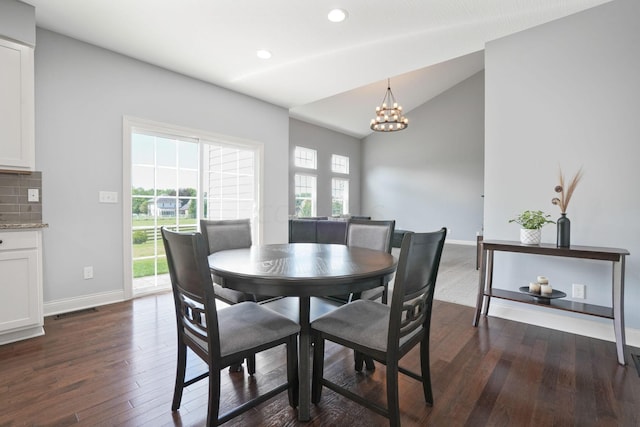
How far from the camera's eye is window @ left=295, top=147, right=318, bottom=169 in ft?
24.7

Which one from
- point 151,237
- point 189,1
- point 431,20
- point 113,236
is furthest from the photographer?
point 151,237

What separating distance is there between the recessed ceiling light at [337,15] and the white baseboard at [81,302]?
347cm

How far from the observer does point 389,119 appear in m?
6.64

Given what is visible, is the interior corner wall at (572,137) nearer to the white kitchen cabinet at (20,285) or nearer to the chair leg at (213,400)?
the chair leg at (213,400)

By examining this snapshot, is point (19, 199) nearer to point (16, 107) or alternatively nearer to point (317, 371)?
point (16, 107)

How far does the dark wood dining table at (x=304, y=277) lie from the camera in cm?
130

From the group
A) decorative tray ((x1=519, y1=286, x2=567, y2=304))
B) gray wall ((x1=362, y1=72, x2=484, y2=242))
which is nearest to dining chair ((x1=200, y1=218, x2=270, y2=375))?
decorative tray ((x1=519, y1=286, x2=567, y2=304))

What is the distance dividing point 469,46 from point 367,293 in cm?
282

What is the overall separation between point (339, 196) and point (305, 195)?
152cm

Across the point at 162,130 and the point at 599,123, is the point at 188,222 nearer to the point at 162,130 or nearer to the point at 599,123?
the point at 162,130

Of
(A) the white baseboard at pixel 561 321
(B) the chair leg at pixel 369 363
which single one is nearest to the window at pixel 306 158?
(A) the white baseboard at pixel 561 321

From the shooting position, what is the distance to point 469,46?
3.11 m

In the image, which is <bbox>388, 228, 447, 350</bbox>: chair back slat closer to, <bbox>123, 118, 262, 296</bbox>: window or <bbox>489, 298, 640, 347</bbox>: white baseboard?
<bbox>489, 298, 640, 347</bbox>: white baseboard

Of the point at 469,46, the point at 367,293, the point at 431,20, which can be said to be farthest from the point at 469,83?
the point at 367,293
